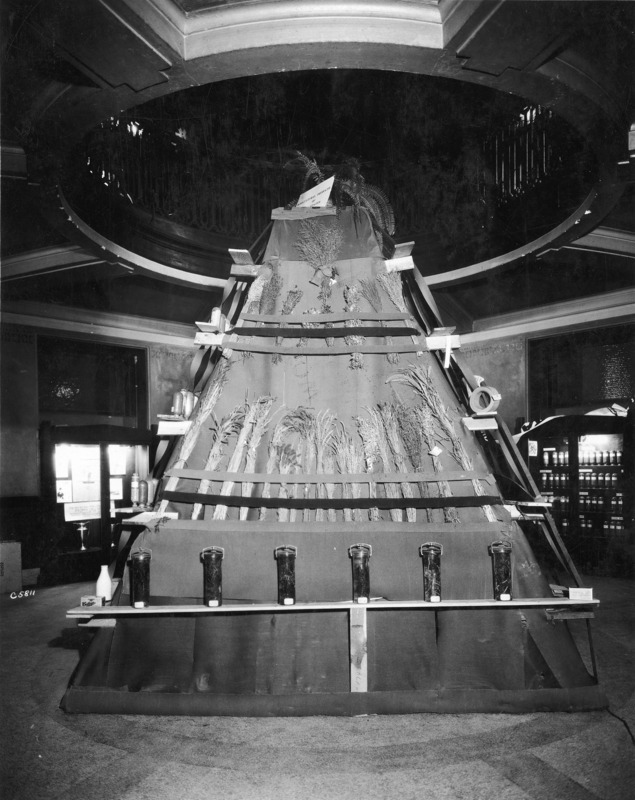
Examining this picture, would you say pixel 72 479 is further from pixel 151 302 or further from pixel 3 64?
pixel 3 64

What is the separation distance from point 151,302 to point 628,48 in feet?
25.4

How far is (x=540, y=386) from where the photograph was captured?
9789mm

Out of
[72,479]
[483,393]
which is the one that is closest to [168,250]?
[72,479]

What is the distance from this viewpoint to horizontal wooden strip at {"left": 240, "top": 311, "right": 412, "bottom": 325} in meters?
4.94

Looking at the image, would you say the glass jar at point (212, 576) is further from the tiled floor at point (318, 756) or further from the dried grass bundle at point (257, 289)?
the dried grass bundle at point (257, 289)

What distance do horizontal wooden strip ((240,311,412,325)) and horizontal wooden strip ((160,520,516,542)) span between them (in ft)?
6.17

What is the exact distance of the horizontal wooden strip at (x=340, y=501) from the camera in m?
4.00

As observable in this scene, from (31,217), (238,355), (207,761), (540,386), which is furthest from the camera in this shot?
(540,386)

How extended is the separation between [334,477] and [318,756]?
6.00ft

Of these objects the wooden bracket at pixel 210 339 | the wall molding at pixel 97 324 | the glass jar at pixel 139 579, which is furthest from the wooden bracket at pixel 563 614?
the wall molding at pixel 97 324

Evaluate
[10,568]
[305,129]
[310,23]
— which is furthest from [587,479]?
[10,568]

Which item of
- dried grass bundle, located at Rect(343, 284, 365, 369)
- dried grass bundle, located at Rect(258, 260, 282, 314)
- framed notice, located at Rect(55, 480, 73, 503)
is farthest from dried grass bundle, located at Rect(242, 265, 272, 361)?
framed notice, located at Rect(55, 480, 73, 503)

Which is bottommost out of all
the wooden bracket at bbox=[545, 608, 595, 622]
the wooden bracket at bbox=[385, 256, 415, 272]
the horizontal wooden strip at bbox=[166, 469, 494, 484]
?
the wooden bracket at bbox=[545, 608, 595, 622]

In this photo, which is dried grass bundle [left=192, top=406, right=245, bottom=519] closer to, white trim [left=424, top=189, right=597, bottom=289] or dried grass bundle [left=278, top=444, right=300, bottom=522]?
dried grass bundle [left=278, top=444, right=300, bottom=522]
